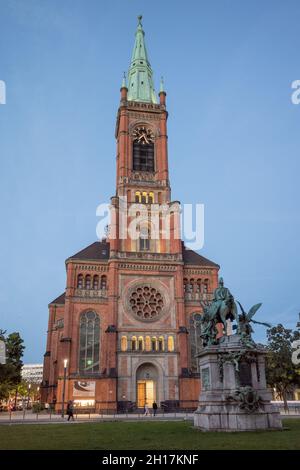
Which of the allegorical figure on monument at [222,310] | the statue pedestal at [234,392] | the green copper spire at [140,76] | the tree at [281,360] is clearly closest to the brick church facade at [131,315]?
the tree at [281,360]

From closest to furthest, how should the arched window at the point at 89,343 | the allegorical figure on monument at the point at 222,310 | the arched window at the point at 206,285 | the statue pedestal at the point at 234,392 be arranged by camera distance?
the statue pedestal at the point at 234,392
the allegorical figure on monument at the point at 222,310
the arched window at the point at 89,343
the arched window at the point at 206,285

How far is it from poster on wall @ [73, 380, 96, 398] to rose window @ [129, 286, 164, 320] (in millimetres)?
9749

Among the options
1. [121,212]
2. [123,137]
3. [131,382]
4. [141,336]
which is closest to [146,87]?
[123,137]

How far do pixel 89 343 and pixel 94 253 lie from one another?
1250cm

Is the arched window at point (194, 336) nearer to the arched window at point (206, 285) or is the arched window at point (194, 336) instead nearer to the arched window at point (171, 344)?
the arched window at point (171, 344)

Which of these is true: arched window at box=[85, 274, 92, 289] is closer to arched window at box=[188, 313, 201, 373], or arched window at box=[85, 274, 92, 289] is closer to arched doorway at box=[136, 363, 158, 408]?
arched doorway at box=[136, 363, 158, 408]

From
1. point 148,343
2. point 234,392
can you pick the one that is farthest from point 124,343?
point 234,392

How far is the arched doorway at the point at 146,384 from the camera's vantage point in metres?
47.6

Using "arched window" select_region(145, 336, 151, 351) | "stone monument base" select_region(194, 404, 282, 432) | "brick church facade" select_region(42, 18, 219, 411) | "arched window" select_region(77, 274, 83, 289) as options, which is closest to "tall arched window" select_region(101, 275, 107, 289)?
"brick church facade" select_region(42, 18, 219, 411)

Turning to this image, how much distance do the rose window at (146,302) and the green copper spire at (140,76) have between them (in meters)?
32.6

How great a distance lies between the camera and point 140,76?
233 ft

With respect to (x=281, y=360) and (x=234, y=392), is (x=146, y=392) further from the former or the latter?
(x=234, y=392)

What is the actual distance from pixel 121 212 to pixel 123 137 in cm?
1268

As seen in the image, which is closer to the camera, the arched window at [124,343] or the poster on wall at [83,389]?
the poster on wall at [83,389]
